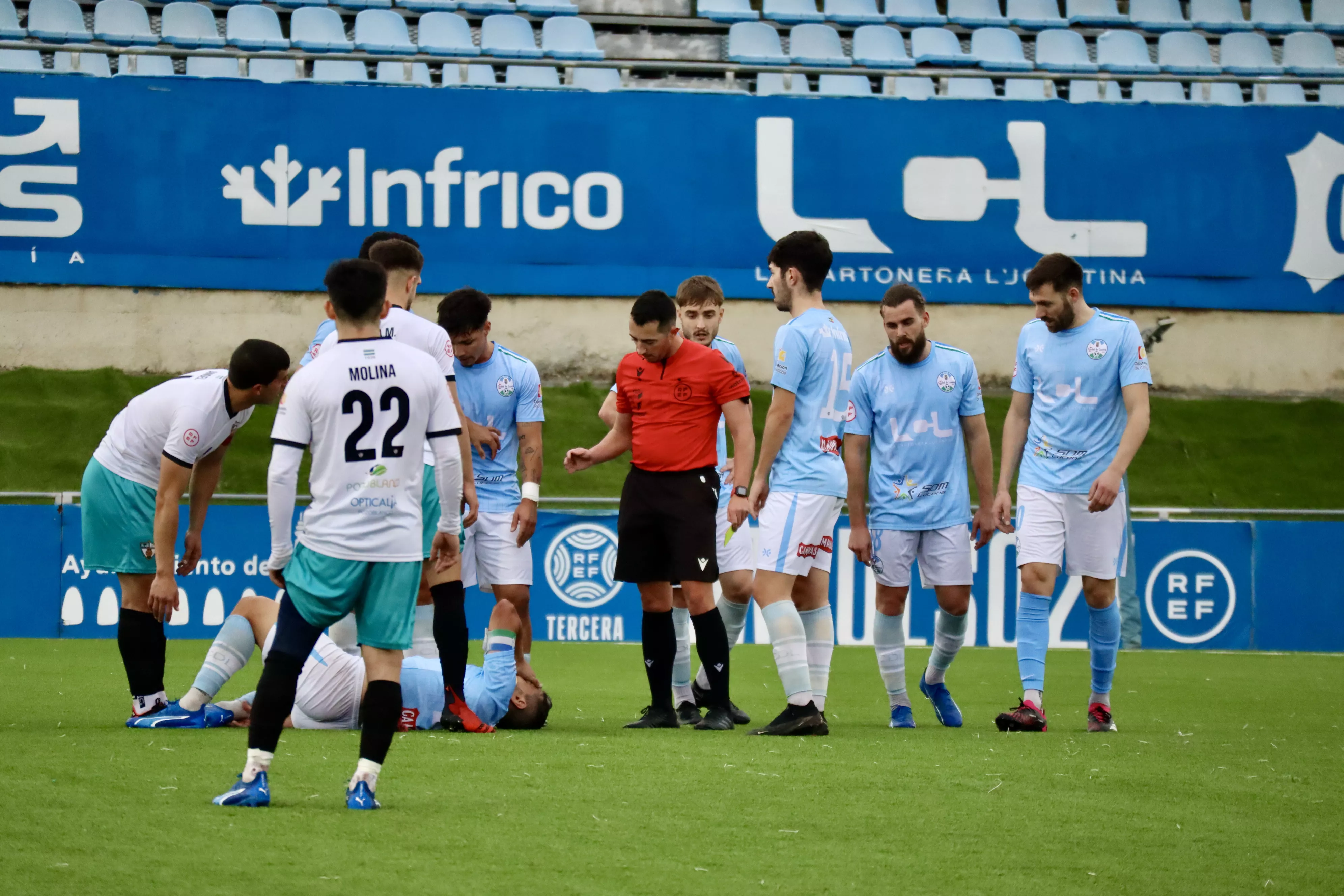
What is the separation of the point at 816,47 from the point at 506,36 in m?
4.06

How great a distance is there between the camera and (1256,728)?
7.05 metres

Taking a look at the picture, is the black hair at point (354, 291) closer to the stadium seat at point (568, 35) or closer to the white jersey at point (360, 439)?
the white jersey at point (360, 439)

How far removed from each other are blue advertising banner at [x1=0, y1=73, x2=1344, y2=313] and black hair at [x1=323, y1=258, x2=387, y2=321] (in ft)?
42.3

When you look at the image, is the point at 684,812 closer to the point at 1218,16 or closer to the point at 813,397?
the point at 813,397

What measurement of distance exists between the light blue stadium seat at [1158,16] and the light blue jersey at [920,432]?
50.1 feet

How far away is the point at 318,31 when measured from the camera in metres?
18.2

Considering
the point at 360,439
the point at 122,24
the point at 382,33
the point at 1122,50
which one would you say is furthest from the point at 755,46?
the point at 360,439

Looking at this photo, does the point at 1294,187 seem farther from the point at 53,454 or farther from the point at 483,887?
the point at 483,887

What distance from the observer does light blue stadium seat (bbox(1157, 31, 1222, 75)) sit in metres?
19.5

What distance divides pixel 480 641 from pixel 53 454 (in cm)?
692

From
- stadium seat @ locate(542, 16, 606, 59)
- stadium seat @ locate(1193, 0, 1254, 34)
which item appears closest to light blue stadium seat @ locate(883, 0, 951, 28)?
stadium seat @ locate(1193, 0, 1254, 34)

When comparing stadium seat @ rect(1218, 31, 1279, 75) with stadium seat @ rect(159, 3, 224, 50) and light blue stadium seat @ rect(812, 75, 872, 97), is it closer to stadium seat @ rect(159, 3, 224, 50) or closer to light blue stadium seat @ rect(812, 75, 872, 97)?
light blue stadium seat @ rect(812, 75, 872, 97)

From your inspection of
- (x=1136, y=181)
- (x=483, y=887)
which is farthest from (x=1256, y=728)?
(x=1136, y=181)

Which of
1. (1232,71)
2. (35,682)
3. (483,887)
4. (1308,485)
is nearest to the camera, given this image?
(483,887)
